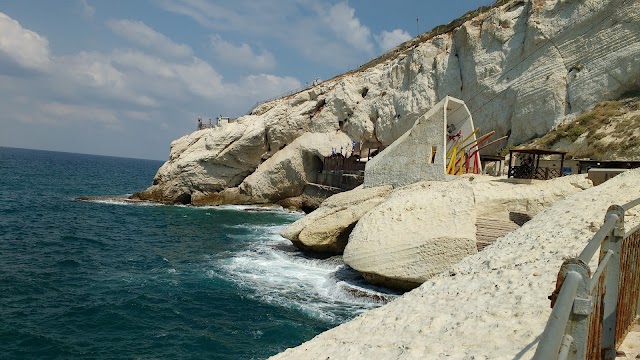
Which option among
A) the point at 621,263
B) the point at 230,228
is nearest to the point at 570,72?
the point at 230,228

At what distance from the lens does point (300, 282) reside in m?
17.0

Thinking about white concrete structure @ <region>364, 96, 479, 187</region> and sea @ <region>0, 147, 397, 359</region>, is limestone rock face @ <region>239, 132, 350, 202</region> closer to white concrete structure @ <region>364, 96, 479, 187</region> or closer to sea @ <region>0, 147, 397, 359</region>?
sea @ <region>0, 147, 397, 359</region>

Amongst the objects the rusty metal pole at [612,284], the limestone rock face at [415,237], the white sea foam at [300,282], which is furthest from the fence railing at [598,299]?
the white sea foam at [300,282]

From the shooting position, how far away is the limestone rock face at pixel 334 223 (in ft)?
63.0

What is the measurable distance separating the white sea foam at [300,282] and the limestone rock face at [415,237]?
978 mm

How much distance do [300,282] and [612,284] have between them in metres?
13.7

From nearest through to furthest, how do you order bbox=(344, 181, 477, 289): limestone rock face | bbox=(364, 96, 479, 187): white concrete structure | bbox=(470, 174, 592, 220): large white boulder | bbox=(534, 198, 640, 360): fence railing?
bbox=(534, 198, 640, 360): fence railing, bbox=(344, 181, 477, 289): limestone rock face, bbox=(470, 174, 592, 220): large white boulder, bbox=(364, 96, 479, 187): white concrete structure

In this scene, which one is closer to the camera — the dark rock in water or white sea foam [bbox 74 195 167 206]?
white sea foam [bbox 74 195 167 206]

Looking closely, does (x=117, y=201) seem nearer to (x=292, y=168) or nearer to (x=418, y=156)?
(x=292, y=168)

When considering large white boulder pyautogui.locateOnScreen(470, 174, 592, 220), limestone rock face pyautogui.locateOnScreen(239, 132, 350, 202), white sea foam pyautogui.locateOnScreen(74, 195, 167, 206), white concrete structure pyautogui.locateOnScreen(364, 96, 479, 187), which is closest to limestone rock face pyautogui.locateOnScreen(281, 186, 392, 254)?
white concrete structure pyautogui.locateOnScreen(364, 96, 479, 187)

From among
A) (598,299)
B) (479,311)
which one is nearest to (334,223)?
(479,311)

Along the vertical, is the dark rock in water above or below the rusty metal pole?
below

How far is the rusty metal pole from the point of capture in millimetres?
3975

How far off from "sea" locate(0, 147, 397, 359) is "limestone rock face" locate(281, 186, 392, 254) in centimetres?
78
